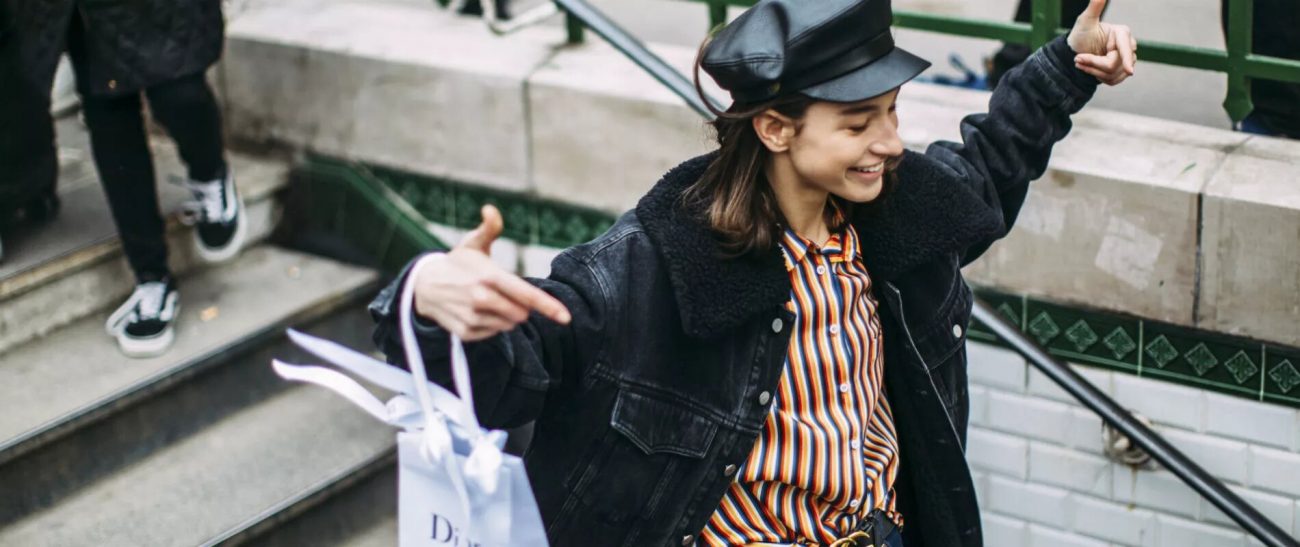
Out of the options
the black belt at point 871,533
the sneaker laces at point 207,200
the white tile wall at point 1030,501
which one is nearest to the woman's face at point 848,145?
the black belt at point 871,533

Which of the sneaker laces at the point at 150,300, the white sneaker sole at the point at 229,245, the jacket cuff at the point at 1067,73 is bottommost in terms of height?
the sneaker laces at the point at 150,300

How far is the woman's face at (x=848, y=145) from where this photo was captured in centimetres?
260

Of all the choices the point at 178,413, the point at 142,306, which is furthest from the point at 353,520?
the point at 142,306

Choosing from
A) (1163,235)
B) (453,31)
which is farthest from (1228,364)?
(453,31)

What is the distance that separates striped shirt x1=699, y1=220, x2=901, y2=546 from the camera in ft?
9.04

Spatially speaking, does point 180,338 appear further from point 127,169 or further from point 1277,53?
point 1277,53

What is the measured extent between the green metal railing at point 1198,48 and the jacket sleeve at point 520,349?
73.4 inches

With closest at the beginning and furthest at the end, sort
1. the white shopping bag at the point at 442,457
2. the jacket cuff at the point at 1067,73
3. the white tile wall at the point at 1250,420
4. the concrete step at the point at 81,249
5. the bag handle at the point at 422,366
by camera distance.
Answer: the bag handle at the point at 422,366 < the white shopping bag at the point at 442,457 < the jacket cuff at the point at 1067,73 < the white tile wall at the point at 1250,420 < the concrete step at the point at 81,249

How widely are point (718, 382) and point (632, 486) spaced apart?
0.23 metres

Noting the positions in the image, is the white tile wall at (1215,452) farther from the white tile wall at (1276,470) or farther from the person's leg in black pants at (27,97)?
the person's leg in black pants at (27,97)

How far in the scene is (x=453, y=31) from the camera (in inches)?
200

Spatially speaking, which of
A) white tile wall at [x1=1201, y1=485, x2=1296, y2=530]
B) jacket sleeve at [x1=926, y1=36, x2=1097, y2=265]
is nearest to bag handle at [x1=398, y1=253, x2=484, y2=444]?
jacket sleeve at [x1=926, y1=36, x2=1097, y2=265]

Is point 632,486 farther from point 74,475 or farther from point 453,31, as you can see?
point 453,31

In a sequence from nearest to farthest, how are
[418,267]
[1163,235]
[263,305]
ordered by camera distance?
[418,267] → [1163,235] → [263,305]
